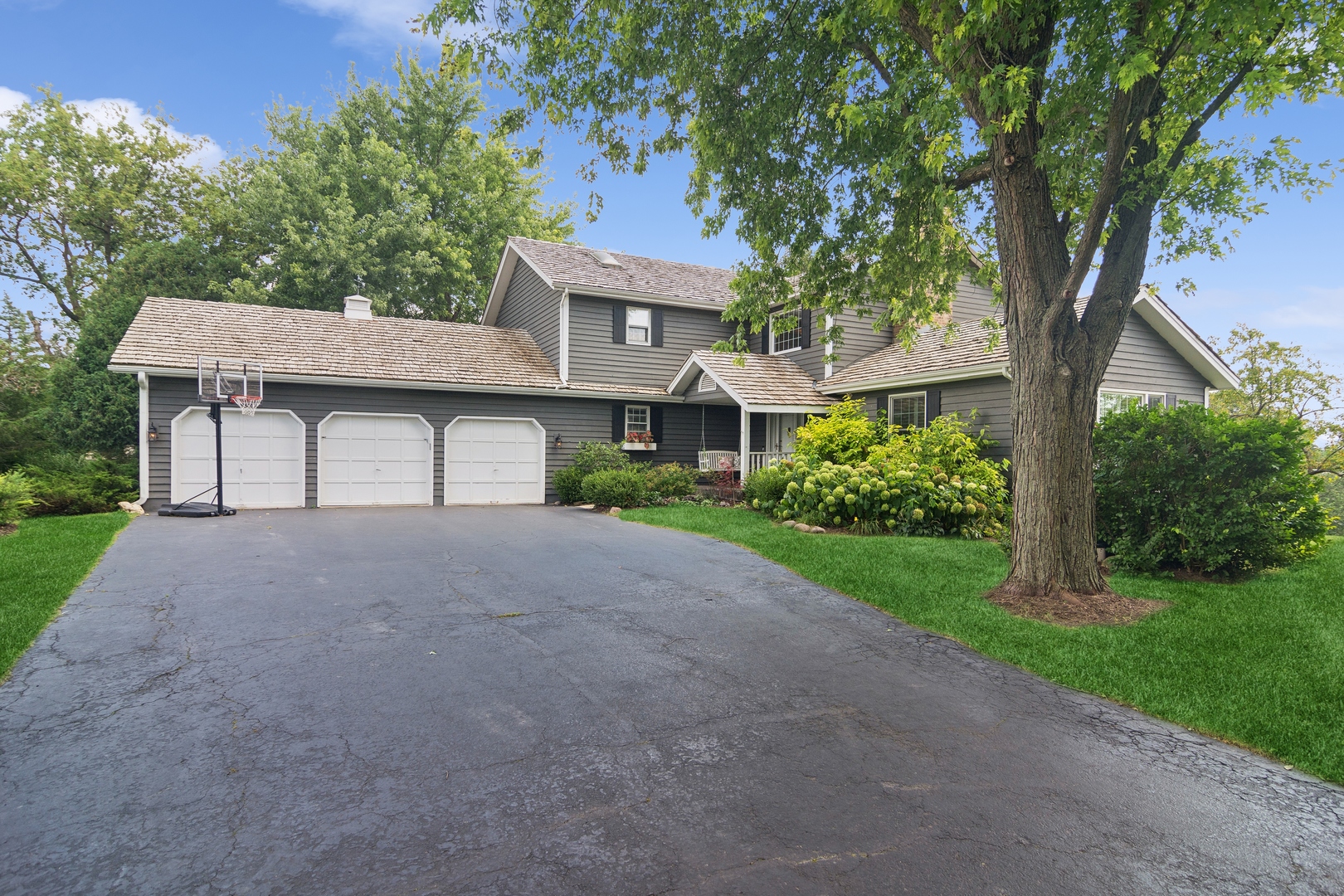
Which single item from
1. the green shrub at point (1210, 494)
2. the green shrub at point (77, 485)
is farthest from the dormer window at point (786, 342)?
the green shrub at point (77, 485)

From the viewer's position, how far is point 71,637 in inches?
208

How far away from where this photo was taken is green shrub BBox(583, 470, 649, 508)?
49.6ft

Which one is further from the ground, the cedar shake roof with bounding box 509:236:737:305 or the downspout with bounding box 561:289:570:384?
the cedar shake roof with bounding box 509:236:737:305

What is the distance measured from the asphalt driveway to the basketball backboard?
25.7 ft

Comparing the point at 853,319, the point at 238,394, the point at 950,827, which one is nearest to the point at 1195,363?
the point at 853,319

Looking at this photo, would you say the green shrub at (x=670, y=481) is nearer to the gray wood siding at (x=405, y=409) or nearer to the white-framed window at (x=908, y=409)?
the gray wood siding at (x=405, y=409)

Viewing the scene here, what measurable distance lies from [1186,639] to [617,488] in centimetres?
1104

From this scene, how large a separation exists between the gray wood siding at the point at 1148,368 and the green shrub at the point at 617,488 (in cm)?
999

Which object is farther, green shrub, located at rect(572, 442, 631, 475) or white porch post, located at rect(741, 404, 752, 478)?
green shrub, located at rect(572, 442, 631, 475)

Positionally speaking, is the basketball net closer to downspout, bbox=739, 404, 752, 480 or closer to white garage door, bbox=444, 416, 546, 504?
white garage door, bbox=444, 416, 546, 504

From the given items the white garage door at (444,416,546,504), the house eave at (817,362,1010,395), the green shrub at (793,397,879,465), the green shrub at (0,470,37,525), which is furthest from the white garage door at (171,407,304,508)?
the house eave at (817,362,1010,395)

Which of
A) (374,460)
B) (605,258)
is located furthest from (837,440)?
(374,460)

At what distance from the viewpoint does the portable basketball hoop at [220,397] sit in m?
12.9

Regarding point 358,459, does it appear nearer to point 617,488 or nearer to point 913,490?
point 617,488
